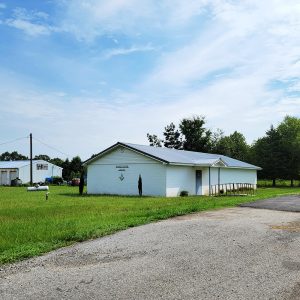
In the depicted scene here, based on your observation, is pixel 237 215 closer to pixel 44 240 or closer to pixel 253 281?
pixel 44 240

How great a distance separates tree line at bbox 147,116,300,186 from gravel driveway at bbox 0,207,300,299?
50.7m

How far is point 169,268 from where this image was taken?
720 cm

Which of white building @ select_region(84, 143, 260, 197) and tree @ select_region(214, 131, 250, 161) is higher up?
tree @ select_region(214, 131, 250, 161)

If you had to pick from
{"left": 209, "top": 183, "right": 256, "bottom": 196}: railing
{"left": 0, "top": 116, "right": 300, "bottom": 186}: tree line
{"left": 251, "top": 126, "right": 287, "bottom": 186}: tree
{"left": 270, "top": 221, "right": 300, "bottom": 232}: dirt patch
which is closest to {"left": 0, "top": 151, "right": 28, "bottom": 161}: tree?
{"left": 0, "top": 116, "right": 300, "bottom": 186}: tree line

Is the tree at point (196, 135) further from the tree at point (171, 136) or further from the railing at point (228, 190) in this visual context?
the railing at point (228, 190)

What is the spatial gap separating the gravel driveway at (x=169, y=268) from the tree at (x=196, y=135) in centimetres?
6144

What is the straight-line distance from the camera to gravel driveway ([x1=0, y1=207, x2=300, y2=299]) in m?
5.93

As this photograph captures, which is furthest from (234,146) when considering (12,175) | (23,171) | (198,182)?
(198,182)

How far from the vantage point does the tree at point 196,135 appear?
7244cm

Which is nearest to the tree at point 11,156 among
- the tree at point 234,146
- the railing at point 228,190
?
the tree at point 234,146

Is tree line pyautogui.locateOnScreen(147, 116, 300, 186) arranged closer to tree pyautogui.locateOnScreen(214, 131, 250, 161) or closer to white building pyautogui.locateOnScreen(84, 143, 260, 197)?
tree pyautogui.locateOnScreen(214, 131, 250, 161)

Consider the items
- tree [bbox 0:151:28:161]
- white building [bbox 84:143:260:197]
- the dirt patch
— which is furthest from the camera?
tree [bbox 0:151:28:161]

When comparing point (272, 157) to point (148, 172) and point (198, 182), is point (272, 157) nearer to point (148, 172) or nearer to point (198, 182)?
point (198, 182)

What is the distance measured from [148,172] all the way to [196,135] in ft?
141
